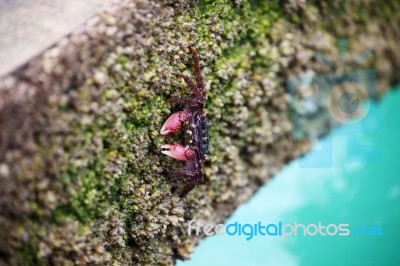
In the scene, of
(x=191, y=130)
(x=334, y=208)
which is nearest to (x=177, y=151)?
(x=191, y=130)

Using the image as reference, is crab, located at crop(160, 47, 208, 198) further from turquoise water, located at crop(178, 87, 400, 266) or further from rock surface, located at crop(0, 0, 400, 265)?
turquoise water, located at crop(178, 87, 400, 266)

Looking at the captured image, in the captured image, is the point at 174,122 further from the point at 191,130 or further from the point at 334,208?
the point at 334,208

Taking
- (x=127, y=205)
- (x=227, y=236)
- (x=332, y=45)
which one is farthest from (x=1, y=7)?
(x=332, y=45)

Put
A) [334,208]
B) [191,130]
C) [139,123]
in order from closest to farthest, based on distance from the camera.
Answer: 1. [139,123]
2. [191,130]
3. [334,208]

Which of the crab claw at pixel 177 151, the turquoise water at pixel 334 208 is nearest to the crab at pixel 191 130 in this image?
the crab claw at pixel 177 151

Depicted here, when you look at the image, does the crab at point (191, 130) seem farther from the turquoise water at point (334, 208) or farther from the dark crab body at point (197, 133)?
the turquoise water at point (334, 208)

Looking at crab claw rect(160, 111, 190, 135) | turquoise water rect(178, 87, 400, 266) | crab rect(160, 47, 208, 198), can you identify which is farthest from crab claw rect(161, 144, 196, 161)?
turquoise water rect(178, 87, 400, 266)

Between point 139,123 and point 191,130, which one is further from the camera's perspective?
point 191,130
